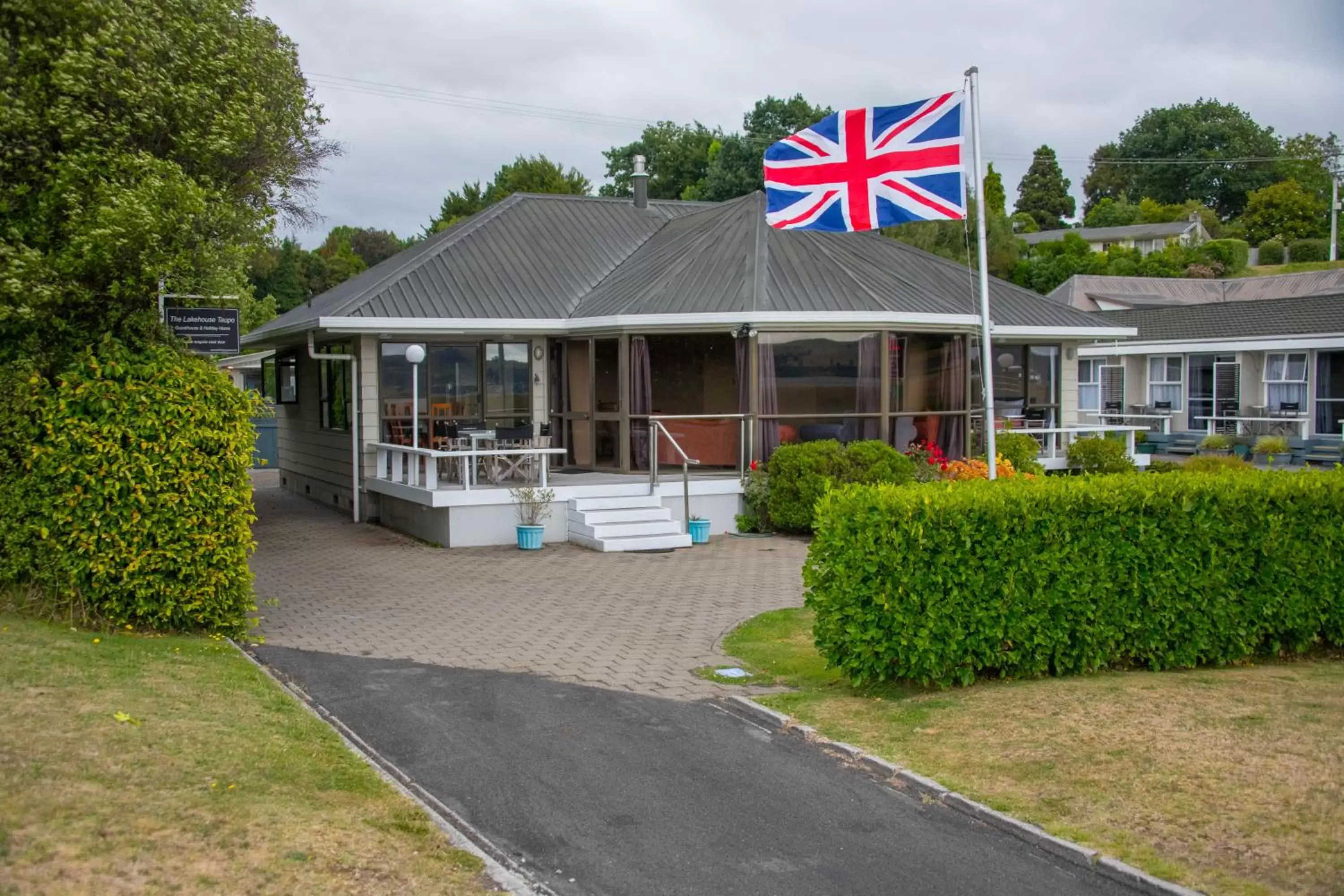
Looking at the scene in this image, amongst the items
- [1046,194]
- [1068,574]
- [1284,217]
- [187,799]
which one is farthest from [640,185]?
[1046,194]

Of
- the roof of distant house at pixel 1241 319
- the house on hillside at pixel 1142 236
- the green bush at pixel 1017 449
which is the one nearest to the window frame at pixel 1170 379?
the roof of distant house at pixel 1241 319

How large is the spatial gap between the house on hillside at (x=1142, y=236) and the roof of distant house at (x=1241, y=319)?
3664cm

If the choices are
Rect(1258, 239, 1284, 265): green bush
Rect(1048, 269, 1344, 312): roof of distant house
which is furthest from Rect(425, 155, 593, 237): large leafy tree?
Rect(1258, 239, 1284, 265): green bush

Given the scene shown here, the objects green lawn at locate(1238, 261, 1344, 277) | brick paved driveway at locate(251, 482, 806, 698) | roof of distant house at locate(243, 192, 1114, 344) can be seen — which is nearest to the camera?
brick paved driveway at locate(251, 482, 806, 698)

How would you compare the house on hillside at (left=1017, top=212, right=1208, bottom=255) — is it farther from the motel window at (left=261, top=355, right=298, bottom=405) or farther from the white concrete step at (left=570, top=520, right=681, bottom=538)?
the white concrete step at (left=570, top=520, right=681, bottom=538)

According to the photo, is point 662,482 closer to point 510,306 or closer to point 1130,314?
point 510,306

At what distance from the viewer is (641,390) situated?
61.1 ft

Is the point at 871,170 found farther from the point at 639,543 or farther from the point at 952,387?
the point at 952,387

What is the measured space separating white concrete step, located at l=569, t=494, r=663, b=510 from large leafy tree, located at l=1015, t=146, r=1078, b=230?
77.8 metres

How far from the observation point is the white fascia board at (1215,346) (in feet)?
95.1

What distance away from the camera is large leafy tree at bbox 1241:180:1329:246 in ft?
232

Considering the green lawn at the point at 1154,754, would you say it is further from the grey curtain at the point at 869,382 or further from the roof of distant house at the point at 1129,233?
the roof of distant house at the point at 1129,233

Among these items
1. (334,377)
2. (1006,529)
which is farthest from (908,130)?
(334,377)

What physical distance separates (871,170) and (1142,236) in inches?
2639
